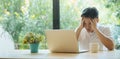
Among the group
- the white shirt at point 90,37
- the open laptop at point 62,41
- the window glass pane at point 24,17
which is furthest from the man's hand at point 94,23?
the window glass pane at point 24,17

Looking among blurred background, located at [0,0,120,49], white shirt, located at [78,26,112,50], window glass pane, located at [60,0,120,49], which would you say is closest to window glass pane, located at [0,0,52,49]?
blurred background, located at [0,0,120,49]

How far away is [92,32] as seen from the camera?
2.93 metres

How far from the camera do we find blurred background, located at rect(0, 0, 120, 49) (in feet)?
11.5

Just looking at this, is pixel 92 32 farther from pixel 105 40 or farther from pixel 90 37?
pixel 105 40

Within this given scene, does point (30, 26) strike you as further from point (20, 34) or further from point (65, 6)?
point (65, 6)

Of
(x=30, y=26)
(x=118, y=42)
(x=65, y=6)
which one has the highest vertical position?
(x=65, y=6)

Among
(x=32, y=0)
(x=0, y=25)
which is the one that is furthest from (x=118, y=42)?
(x=0, y=25)

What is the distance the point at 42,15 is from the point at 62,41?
1.32m

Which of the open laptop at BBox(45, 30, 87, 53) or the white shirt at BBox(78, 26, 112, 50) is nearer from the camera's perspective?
the open laptop at BBox(45, 30, 87, 53)

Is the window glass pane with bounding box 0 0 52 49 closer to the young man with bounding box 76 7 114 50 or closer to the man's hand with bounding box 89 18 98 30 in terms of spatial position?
the young man with bounding box 76 7 114 50

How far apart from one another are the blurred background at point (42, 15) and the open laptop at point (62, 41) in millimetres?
1093

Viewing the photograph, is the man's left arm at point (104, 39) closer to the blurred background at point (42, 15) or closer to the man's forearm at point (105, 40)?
the man's forearm at point (105, 40)

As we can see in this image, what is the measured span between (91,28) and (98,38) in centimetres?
15

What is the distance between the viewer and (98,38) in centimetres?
285
